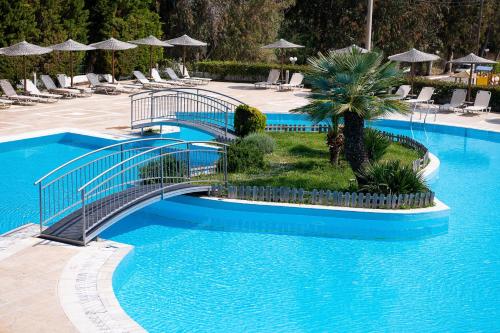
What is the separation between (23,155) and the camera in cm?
1861

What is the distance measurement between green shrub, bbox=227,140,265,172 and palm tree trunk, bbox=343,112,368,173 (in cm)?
249

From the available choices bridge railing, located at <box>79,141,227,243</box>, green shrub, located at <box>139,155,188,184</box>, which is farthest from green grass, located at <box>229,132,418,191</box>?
green shrub, located at <box>139,155,188,184</box>

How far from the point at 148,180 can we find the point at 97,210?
2.38m

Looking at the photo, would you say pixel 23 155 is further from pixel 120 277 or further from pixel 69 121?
pixel 120 277

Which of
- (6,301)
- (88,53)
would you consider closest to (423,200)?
(6,301)

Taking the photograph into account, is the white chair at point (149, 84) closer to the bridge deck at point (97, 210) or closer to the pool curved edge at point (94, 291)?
the bridge deck at point (97, 210)

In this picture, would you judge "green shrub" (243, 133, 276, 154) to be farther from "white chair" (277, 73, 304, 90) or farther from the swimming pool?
"white chair" (277, 73, 304, 90)

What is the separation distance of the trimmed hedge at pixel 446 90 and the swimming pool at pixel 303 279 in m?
13.8

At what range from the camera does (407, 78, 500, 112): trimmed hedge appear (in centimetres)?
2664

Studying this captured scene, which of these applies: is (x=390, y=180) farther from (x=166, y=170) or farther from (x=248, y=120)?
(x=248, y=120)

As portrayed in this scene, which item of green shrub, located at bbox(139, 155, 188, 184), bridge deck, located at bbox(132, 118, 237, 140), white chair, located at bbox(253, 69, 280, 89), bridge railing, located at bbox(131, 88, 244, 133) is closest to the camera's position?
green shrub, located at bbox(139, 155, 188, 184)

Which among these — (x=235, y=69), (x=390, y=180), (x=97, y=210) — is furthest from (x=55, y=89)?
(x=390, y=180)

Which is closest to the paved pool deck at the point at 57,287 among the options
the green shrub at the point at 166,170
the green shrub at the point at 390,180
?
the green shrub at the point at 166,170

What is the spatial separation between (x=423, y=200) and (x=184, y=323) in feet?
21.3
